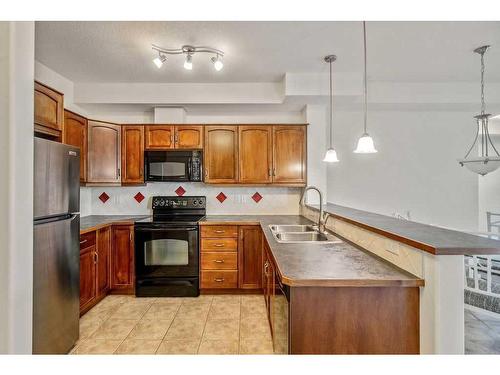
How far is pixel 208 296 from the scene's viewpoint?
3.00 m

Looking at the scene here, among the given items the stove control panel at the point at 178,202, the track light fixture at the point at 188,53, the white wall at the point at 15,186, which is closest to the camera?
the white wall at the point at 15,186

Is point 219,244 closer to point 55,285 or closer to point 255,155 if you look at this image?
point 255,155

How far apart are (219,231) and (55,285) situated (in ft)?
5.34

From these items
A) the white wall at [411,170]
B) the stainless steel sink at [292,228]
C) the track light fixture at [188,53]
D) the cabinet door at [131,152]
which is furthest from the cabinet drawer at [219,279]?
the track light fixture at [188,53]

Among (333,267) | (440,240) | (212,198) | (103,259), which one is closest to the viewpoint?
(440,240)

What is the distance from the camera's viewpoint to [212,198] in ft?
12.0

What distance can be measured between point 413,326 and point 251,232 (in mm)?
2021

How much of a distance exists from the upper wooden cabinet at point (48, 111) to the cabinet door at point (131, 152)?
3.23 feet

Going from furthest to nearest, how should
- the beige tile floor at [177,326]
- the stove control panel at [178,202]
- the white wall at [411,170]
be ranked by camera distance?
the white wall at [411,170] < the stove control panel at [178,202] < the beige tile floor at [177,326]

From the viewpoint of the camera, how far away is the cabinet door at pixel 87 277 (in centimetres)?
250

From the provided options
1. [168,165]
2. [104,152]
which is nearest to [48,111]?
[104,152]

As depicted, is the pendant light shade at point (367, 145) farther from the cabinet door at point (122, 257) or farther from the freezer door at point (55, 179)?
the cabinet door at point (122, 257)

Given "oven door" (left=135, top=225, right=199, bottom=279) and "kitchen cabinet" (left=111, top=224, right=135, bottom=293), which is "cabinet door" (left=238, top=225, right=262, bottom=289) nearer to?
"oven door" (left=135, top=225, right=199, bottom=279)

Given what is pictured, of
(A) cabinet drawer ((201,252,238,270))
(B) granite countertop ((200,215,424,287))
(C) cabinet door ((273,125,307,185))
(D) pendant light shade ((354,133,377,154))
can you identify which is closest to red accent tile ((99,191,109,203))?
(A) cabinet drawer ((201,252,238,270))
